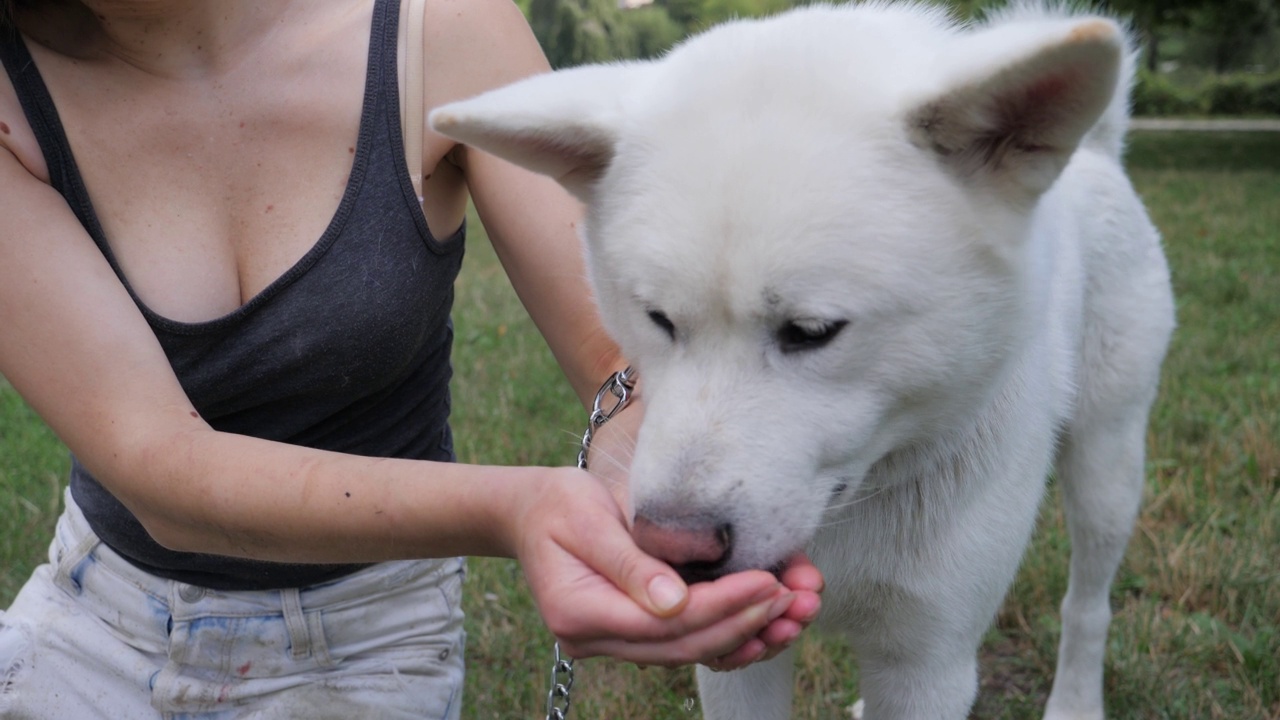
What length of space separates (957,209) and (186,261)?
139 cm

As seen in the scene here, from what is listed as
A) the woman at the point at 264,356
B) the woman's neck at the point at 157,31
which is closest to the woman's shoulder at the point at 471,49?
the woman at the point at 264,356

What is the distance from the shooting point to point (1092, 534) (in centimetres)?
297

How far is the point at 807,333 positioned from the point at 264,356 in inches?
42.8

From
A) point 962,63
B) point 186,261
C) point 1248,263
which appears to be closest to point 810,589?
point 962,63

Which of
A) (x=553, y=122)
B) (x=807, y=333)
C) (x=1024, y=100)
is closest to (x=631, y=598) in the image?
(x=807, y=333)

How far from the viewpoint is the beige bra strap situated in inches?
88.0

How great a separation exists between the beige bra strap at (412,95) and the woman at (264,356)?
20 mm

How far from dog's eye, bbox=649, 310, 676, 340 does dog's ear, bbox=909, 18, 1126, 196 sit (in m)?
0.46

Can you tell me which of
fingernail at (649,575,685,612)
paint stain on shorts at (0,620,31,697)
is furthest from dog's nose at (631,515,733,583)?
paint stain on shorts at (0,620,31,697)

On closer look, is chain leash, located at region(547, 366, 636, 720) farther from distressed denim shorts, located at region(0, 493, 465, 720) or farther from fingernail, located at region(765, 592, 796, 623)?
fingernail, located at region(765, 592, 796, 623)

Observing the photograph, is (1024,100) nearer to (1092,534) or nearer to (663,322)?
(663,322)

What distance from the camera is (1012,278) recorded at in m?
1.82

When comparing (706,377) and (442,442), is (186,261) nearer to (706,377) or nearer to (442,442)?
(442,442)

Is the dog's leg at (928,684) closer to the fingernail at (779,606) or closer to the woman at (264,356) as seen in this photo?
the woman at (264,356)
